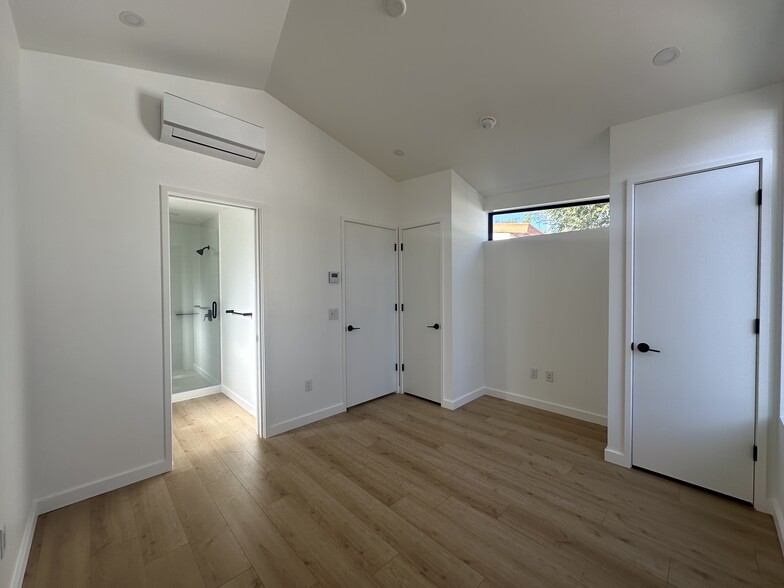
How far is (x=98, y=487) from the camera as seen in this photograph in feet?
7.13

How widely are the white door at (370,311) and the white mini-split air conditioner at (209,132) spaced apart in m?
1.25

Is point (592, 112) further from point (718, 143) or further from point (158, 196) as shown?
point (158, 196)

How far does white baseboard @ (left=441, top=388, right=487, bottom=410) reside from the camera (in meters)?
3.62

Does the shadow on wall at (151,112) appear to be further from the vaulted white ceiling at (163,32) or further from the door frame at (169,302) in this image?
the door frame at (169,302)

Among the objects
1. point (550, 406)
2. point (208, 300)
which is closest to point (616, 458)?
point (550, 406)

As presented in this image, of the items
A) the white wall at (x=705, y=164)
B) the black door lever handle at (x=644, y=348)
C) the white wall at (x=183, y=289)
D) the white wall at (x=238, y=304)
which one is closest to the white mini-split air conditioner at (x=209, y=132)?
the white wall at (x=238, y=304)

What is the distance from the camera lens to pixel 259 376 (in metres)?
2.98

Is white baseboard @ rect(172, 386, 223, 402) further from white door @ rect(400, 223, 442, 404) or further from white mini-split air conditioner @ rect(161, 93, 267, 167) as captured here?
white mini-split air conditioner @ rect(161, 93, 267, 167)

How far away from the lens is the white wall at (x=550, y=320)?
3232mm

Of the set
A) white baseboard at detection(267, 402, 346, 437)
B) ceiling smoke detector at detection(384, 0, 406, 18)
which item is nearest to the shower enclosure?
white baseboard at detection(267, 402, 346, 437)

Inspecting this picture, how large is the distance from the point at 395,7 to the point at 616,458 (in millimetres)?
3533

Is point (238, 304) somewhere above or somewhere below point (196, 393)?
above

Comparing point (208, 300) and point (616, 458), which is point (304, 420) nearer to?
point (208, 300)

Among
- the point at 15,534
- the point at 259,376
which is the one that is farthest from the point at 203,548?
the point at 259,376
